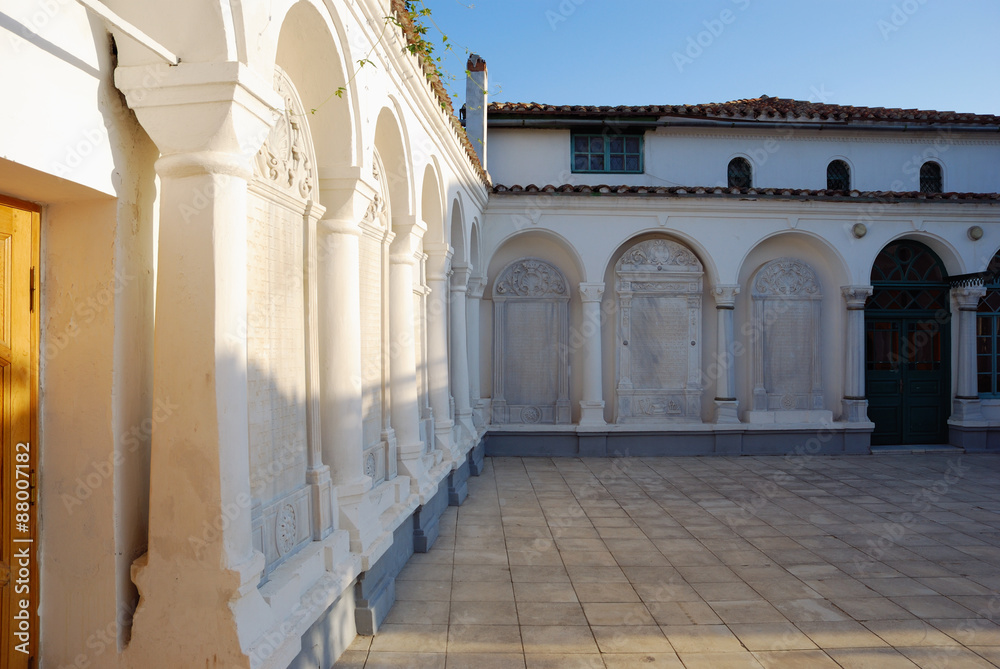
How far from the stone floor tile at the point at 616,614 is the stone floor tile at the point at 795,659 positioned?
33.3 inches

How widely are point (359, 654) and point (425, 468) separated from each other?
2.84 meters

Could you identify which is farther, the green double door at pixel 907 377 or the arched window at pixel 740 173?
the arched window at pixel 740 173

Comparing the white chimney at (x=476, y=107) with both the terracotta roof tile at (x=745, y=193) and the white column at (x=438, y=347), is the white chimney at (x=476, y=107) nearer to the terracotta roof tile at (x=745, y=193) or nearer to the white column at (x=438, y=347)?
the terracotta roof tile at (x=745, y=193)

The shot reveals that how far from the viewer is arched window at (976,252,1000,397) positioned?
13180 mm

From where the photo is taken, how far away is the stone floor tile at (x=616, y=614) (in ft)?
16.4

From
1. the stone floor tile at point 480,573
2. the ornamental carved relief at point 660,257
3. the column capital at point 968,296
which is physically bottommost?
the stone floor tile at point 480,573

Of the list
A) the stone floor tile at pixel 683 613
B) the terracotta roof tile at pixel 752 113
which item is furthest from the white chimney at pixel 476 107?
the stone floor tile at pixel 683 613

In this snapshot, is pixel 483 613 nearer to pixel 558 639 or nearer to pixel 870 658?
pixel 558 639

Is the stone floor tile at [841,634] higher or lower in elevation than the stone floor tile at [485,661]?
lower

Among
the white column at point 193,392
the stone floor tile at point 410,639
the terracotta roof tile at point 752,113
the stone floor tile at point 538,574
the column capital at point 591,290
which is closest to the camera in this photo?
the white column at point 193,392

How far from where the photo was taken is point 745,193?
40.6 feet

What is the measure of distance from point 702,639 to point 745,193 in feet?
31.6

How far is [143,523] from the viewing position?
2984 mm

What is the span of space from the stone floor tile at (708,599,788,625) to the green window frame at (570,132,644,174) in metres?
10.7
